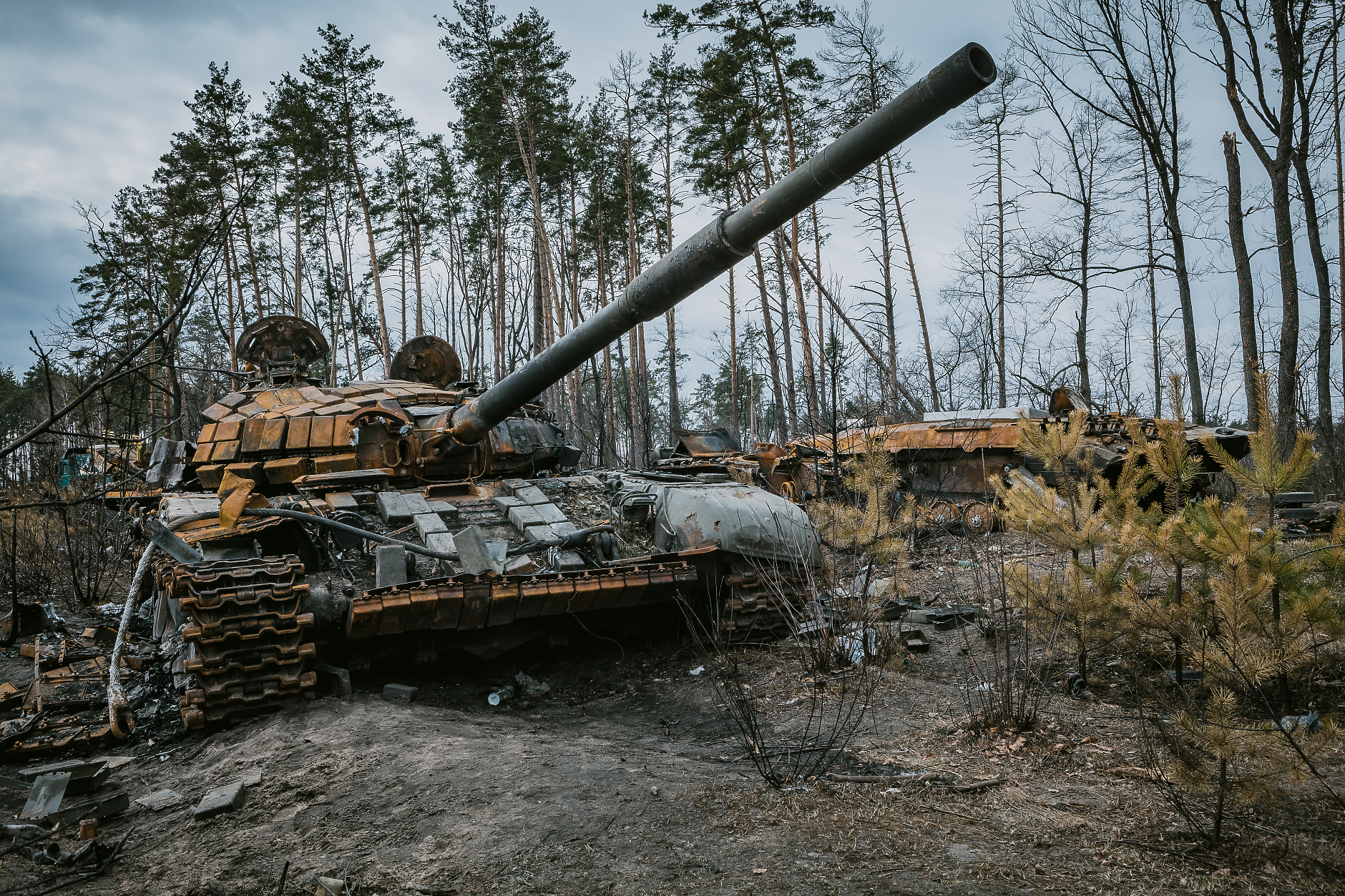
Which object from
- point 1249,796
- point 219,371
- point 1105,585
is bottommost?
point 1249,796

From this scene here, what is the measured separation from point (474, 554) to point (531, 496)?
1.32 metres

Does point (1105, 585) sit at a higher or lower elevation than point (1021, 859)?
higher

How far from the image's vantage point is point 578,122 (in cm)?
2294

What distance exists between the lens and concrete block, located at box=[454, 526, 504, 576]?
589cm

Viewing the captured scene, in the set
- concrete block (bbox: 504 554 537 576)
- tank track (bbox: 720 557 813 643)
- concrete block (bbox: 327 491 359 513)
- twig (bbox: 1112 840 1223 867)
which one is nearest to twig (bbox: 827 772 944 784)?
twig (bbox: 1112 840 1223 867)

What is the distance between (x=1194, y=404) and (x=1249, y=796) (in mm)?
14226

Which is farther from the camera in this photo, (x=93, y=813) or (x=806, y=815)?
(x=93, y=813)

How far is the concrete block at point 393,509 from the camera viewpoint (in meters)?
6.41

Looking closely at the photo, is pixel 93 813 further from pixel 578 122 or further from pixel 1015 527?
pixel 578 122

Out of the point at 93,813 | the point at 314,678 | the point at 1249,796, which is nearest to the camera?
the point at 1249,796

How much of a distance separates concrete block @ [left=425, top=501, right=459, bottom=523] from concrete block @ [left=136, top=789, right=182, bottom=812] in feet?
9.04

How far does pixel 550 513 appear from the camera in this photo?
22.8ft

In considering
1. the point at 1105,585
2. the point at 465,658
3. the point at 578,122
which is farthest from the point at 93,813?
the point at 578,122

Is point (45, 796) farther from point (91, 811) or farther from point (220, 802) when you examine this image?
point (220, 802)
